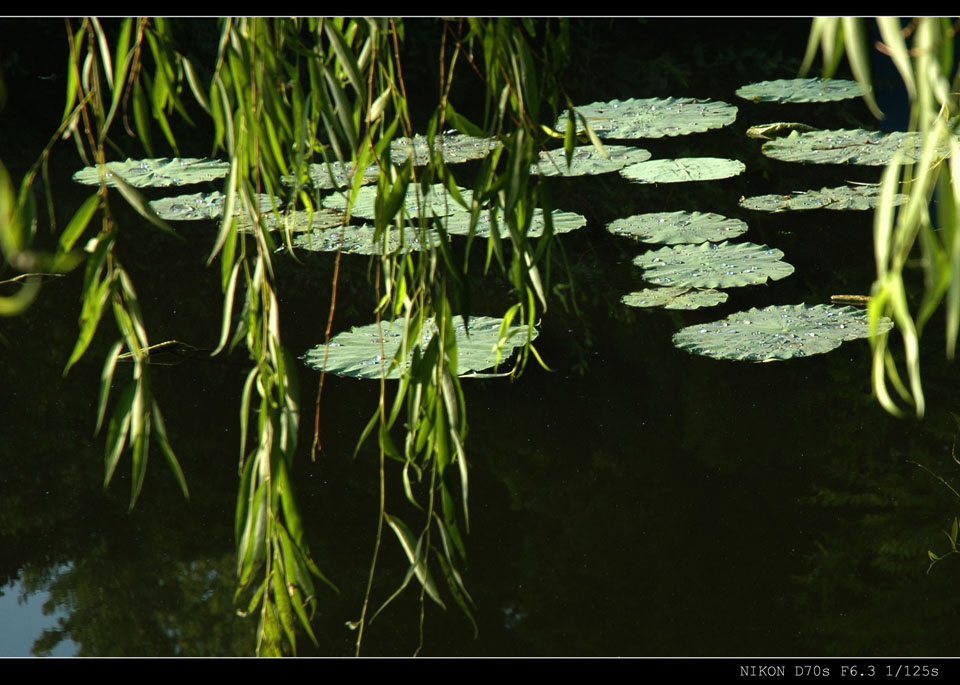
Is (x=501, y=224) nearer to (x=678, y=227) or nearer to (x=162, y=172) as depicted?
(x=678, y=227)

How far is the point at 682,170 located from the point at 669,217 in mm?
492

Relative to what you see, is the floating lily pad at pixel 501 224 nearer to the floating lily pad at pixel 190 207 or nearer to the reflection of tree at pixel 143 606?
the floating lily pad at pixel 190 207

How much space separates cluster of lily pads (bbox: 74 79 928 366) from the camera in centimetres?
245

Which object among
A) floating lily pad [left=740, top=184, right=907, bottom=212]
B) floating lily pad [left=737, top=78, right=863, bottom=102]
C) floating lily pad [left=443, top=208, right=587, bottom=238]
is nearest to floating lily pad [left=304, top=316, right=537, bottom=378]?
floating lily pad [left=443, top=208, right=587, bottom=238]

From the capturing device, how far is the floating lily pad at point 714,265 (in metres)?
2.82

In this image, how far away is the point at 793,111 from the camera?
4.93 meters

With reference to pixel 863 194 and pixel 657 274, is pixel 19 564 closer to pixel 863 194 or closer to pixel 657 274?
pixel 657 274

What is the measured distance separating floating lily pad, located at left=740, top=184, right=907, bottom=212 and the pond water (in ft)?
1.08

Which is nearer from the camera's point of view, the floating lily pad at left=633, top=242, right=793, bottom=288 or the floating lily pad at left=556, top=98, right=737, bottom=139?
the floating lily pad at left=633, top=242, right=793, bottom=288

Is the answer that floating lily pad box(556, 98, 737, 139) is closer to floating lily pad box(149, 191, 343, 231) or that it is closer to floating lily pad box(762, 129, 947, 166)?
floating lily pad box(762, 129, 947, 166)

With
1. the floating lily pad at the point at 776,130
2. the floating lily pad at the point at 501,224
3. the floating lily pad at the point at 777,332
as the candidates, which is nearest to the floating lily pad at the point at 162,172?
the floating lily pad at the point at 501,224

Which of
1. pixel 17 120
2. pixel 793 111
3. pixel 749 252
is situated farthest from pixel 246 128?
pixel 17 120

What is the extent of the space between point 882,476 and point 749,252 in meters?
1.12

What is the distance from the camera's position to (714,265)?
292 centimetres
